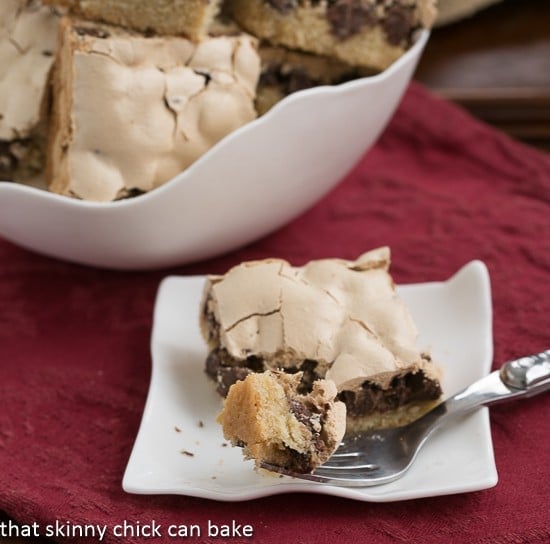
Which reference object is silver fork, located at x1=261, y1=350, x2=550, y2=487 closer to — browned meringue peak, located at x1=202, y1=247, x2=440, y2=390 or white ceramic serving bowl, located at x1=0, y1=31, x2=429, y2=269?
browned meringue peak, located at x1=202, y1=247, x2=440, y2=390

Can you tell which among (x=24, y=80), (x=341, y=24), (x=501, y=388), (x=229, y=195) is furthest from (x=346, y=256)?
(x=24, y=80)

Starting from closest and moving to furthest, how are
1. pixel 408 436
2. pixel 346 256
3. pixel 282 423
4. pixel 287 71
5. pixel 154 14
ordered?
pixel 282 423 → pixel 408 436 → pixel 154 14 → pixel 287 71 → pixel 346 256

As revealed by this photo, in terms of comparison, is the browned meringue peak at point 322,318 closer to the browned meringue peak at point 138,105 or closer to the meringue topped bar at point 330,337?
the meringue topped bar at point 330,337

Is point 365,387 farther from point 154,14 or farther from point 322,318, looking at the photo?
point 154,14

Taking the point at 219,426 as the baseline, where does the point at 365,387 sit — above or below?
above

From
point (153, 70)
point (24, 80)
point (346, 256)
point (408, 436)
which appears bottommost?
point (346, 256)

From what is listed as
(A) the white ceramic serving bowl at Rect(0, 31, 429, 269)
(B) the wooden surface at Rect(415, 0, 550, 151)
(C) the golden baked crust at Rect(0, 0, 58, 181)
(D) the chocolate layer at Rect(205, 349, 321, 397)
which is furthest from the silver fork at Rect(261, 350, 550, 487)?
(B) the wooden surface at Rect(415, 0, 550, 151)

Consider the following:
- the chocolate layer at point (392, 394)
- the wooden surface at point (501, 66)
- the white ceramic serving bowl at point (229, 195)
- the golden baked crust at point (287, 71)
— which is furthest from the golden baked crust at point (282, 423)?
the wooden surface at point (501, 66)
